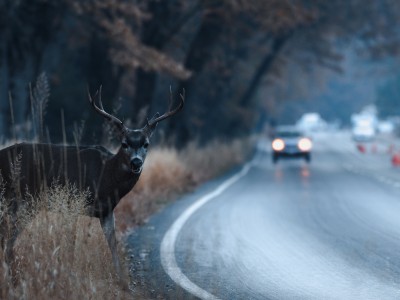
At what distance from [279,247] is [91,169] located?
3384 mm

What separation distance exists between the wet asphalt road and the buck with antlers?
36.2 inches

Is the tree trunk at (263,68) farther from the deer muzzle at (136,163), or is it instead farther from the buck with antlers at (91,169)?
the deer muzzle at (136,163)

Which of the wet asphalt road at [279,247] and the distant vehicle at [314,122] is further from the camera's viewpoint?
the distant vehicle at [314,122]

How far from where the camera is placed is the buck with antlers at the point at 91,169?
9.59 meters

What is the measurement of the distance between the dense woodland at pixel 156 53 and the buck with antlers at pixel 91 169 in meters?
0.35

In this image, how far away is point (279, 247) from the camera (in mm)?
12172

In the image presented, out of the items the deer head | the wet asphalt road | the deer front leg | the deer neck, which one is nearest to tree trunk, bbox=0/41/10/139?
the wet asphalt road

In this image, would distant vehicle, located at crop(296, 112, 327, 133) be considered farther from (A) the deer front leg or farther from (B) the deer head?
(A) the deer front leg

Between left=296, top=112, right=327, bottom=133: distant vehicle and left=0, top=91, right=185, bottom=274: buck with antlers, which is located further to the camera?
left=296, top=112, right=327, bottom=133: distant vehicle

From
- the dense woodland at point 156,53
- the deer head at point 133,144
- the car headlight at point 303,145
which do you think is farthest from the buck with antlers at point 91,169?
the car headlight at point 303,145

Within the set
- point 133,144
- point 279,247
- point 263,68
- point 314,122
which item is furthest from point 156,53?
point 314,122

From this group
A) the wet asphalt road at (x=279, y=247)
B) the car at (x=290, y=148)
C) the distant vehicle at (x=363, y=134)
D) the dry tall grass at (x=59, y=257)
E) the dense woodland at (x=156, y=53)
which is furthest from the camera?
the distant vehicle at (x=363, y=134)

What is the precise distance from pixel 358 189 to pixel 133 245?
40.2 ft

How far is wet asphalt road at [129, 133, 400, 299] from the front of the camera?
359 inches
